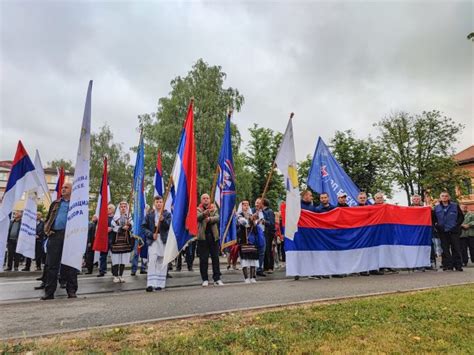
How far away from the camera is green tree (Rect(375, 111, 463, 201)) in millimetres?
44156

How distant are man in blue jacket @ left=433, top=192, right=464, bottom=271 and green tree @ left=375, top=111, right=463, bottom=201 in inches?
1302

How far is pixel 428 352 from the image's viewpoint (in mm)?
3725

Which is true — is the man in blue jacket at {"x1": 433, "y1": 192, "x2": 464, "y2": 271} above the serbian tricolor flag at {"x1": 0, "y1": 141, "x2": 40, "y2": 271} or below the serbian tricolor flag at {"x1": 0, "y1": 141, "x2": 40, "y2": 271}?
below

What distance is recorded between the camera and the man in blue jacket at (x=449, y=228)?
1144 centimetres

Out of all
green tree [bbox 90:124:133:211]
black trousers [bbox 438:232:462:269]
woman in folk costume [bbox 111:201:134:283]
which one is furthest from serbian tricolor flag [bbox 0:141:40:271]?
green tree [bbox 90:124:133:211]

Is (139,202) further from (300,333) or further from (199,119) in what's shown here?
(199,119)

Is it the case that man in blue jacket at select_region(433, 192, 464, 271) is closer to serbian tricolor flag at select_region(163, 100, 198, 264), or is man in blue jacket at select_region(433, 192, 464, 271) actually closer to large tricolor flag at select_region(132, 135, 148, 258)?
serbian tricolor flag at select_region(163, 100, 198, 264)

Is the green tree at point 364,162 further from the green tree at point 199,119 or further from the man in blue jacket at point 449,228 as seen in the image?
the man in blue jacket at point 449,228

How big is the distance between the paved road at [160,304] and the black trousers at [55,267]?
382 mm

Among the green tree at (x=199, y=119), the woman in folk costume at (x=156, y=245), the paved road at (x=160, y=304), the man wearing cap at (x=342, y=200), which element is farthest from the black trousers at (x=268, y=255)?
the green tree at (x=199, y=119)

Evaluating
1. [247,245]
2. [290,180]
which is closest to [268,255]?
[247,245]

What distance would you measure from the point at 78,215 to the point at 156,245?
213 centimetres

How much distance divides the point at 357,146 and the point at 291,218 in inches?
1510

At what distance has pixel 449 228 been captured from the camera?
37.9ft
